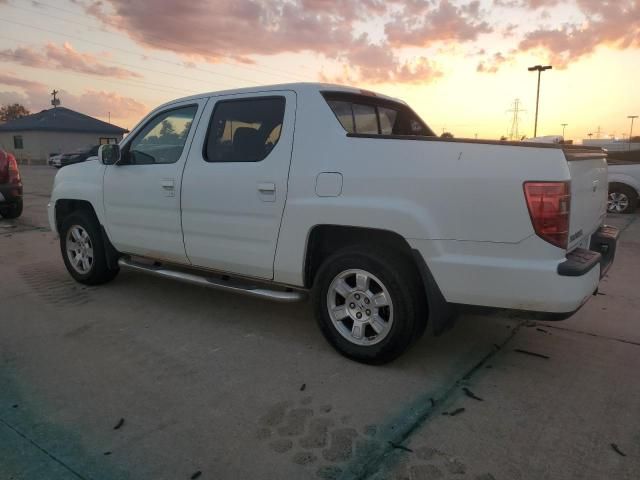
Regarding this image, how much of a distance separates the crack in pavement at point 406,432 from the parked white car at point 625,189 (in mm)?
9443

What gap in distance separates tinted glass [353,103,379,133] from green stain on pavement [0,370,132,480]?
2.78 metres

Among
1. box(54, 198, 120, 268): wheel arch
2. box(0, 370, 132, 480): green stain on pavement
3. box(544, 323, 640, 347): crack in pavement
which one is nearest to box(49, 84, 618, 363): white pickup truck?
box(54, 198, 120, 268): wheel arch

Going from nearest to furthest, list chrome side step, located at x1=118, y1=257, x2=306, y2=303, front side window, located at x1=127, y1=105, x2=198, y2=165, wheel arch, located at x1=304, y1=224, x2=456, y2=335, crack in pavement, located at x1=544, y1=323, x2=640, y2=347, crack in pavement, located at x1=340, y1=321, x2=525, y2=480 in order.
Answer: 1. crack in pavement, located at x1=340, y1=321, x2=525, y2=480
2. wheel arch, located at x1=304, y1=224, x2=456, y2=335
3. chrome side step, located at x1=118, y1=257, x2=306, y2=303
4. crack in pavement, located at x1=544, y1=323, x2=640, y2=347
5. front side window, located at x1=127, y1=105, x2=198, y2=165

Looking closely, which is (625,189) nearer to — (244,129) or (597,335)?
(597,335)

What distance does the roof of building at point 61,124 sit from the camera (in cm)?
4872

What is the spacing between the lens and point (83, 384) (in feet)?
10.8

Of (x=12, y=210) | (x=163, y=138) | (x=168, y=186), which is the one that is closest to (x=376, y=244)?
(x=168, y=186)

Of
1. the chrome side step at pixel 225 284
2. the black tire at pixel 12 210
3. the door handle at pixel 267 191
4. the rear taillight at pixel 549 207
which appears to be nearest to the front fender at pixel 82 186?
the chrome side step at pixel 225 284

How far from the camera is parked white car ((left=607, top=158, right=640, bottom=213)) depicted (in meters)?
11.2

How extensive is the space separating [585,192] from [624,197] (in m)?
9.54

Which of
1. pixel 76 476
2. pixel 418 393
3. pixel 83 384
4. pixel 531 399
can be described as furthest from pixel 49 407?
pixel 531 399

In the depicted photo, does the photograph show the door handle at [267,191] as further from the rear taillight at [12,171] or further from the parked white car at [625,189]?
the parked white car at [625,189]

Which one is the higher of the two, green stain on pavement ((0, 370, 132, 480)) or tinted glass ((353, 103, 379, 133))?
tinted glass ((353, 103, 379, 133))

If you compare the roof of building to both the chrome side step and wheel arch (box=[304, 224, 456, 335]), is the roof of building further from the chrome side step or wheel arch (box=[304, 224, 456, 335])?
wheel arch (box=[304, 224, 456, 335])
